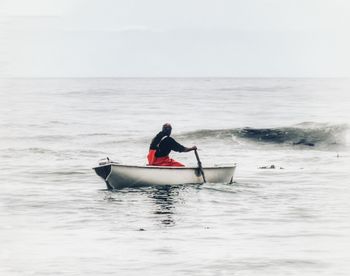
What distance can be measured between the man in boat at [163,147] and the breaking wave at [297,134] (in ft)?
77.0

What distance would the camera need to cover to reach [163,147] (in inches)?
1049

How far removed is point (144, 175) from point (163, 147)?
1036mm

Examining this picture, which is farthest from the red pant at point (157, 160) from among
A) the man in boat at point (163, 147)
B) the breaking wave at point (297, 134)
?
the breaking wave at point (297, 134)

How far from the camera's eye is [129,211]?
22719 millimetres

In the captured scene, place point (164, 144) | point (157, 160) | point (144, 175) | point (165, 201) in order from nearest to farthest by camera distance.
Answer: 1. point (165, 201)
2. point (144, 175)
3. point (164, 144)
4. point (157, 160)

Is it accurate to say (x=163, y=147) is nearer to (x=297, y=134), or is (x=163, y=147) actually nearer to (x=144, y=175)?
(x=144, y=175)

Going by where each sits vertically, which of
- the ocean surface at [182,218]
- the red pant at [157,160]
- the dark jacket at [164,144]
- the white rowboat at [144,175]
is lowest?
the ocean surface at [182,218]

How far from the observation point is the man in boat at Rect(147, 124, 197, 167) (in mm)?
26516

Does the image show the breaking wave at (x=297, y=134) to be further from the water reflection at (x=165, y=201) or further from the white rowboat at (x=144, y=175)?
the water reflection at (x=165, y=201)

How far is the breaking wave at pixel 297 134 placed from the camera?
5050 cm

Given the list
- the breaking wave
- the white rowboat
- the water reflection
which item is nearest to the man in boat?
the white rowboat

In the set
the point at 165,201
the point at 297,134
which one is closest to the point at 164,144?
the point at 165,201

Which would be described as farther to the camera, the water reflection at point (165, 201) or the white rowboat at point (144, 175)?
the white rowboat at point (144, 175)

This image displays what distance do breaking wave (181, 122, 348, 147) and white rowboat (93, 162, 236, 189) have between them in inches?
912
